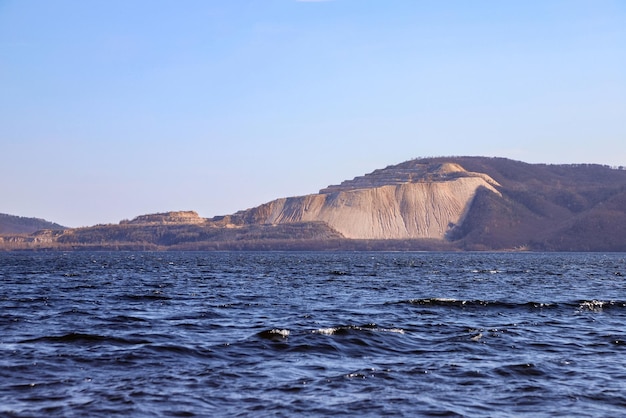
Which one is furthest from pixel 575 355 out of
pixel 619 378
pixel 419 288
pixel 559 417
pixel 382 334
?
pixel 419 288

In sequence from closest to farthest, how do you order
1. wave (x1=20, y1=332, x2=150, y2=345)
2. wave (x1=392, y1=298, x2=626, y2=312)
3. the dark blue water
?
the dark blue water < wave (x1=20, y1=332, x2=150, y2=345) < wave (x1=392, y1=298, x2=626, y2=312)

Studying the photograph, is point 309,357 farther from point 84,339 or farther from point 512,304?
point 512,304

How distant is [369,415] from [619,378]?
27.6 ft

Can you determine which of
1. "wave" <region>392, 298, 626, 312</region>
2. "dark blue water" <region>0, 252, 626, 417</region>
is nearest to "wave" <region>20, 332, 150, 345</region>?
"dark blue water" <region>0, 252, 626, 417</region>

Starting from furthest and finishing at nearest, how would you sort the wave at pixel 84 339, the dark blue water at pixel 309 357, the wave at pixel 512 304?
1. the wave at pixel 512 304
2. the wave at pixel 84 339
3. the dark blue water at pixel 309 357

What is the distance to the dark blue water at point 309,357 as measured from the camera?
19469mm

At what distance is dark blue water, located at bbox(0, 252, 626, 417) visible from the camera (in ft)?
63.9

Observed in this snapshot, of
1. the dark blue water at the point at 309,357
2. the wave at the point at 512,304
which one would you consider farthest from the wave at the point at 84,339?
the wave at the point at 512,304

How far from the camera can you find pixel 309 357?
25969 millimetres

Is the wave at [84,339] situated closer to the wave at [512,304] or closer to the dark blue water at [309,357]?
the dark blue water at [309,357]

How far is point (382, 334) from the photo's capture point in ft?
101

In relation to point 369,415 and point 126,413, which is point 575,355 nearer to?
point 369,415

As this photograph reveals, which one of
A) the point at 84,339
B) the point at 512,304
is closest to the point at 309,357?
the point at 84,339

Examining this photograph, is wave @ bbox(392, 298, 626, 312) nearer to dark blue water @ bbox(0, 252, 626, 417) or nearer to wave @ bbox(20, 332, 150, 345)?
dark blue water @ bbox(0, 252, 626, 417)
